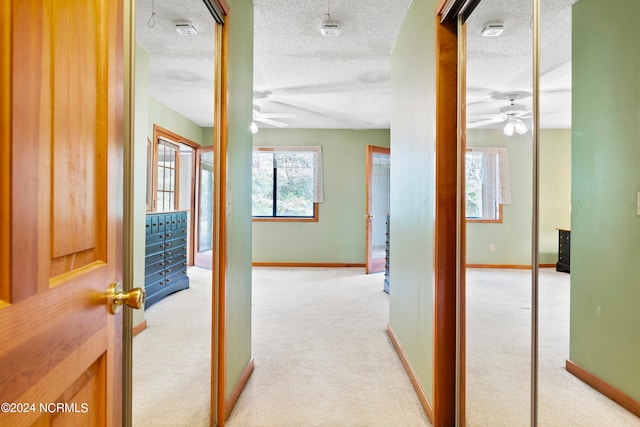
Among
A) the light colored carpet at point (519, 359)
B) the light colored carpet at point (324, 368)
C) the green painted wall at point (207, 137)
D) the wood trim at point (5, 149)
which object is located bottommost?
the light colored carpet at point (324, 368)

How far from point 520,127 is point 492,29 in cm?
59

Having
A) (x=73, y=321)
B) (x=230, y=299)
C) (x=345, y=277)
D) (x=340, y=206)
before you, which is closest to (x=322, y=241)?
(x=340, y=206)

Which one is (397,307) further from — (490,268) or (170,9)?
(170,9)

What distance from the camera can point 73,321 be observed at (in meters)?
0.64

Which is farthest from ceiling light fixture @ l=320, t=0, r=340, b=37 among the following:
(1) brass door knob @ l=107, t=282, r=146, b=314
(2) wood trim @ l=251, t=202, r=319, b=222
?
(2) wood trim @ l=251, t=202, r=319, b=222

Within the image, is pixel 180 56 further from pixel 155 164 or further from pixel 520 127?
pixel 520 127

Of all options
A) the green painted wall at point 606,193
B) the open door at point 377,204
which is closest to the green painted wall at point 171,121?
the green painted wall at point 606,193

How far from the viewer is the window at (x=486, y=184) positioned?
4.48ft

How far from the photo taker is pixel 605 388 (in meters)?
0.79

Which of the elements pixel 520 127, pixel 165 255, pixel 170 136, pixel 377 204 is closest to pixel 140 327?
pixel 165 255

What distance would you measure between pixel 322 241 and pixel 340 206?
0.70 meters

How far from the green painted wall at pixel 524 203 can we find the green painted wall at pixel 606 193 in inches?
2.5

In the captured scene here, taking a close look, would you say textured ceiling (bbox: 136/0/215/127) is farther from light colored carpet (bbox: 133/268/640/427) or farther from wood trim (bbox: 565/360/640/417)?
wood trim (bbox: 565/360/640/417)

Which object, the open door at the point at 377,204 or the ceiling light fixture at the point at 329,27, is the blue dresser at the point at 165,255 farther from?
the open door at the point at 377,204
